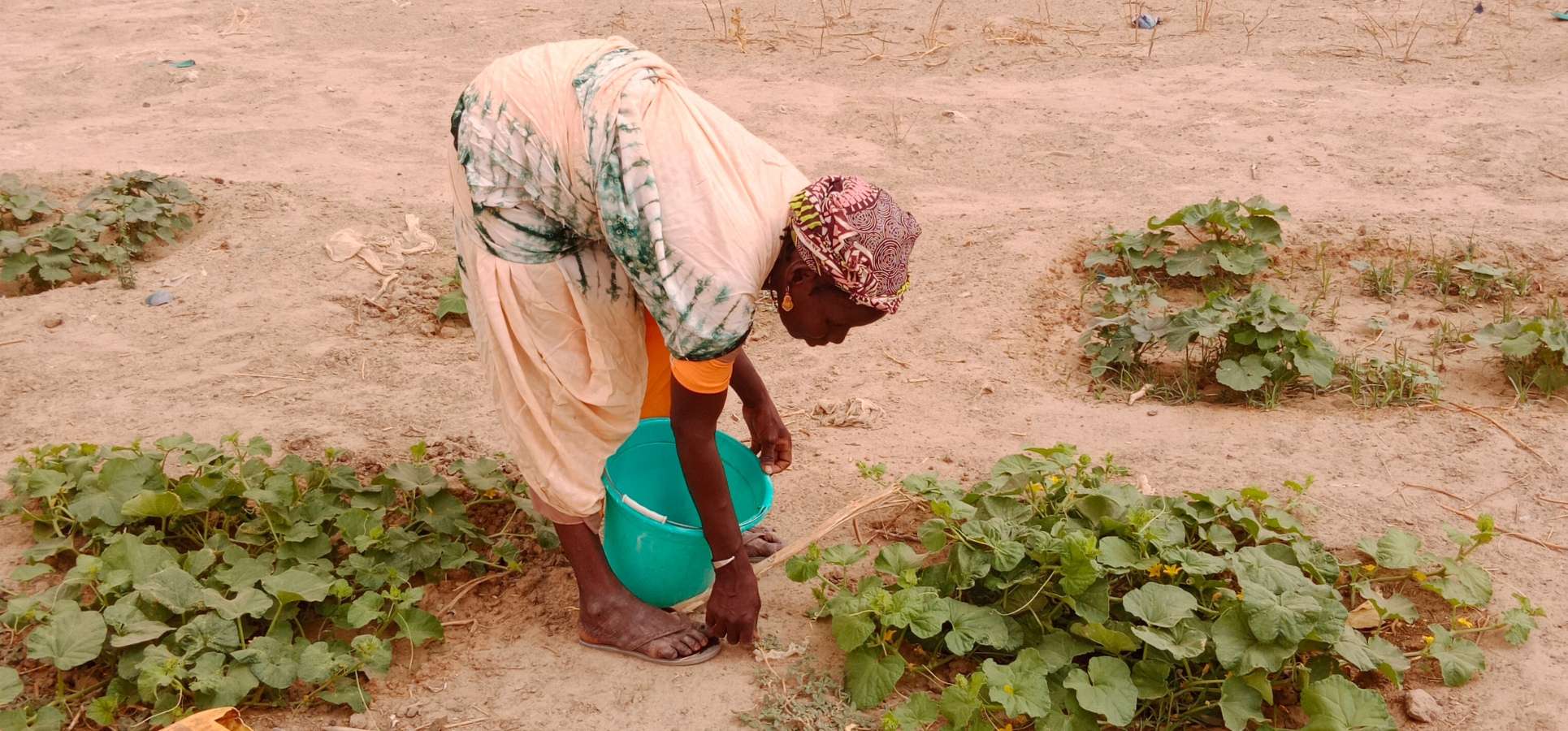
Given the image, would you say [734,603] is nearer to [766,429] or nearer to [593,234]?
[766,429]

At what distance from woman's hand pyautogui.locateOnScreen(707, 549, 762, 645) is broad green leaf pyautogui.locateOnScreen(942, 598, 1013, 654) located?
1.33ft

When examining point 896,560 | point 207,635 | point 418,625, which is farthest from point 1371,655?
point 207,635

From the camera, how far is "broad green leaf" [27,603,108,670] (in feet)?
7.64

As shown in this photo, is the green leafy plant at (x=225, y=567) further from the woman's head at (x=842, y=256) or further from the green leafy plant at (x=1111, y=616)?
the woman's head at (x=842, y=256)

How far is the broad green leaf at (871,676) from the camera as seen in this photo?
2426mm

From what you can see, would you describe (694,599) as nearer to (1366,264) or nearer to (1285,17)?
(1366,264)

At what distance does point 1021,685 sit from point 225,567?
1.74 meters

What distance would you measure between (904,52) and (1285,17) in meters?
2.14

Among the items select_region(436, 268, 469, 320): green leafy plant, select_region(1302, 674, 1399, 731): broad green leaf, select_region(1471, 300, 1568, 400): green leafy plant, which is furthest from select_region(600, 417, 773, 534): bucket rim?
select_region(1471, 300, 1568, 400): green leafy plant

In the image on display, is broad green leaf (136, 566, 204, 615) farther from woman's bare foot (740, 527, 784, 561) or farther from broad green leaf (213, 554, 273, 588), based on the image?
woman's bare foot (740, 527, 784, 561)

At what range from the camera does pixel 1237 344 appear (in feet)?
11.7

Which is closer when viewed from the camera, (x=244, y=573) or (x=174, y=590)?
(x=174, y=590)

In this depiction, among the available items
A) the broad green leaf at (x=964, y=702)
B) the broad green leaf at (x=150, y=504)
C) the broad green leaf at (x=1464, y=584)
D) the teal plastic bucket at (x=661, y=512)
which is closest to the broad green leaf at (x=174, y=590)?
the broad green leaf at (x=150, y=504)

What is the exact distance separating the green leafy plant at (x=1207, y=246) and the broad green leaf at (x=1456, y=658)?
73.0 inches
